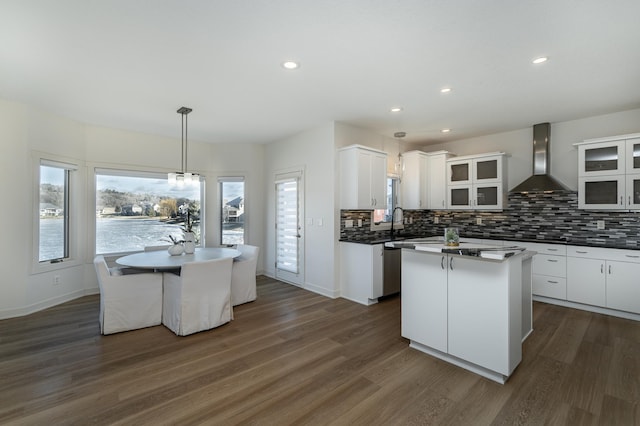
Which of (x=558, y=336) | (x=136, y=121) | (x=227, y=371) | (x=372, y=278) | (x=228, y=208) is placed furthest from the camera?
(x=228, y=208)

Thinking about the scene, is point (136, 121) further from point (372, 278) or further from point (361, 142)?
point (372, 278)

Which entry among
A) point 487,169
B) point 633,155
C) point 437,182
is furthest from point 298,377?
point 633,155

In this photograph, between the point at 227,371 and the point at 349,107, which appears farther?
the point at 349,107

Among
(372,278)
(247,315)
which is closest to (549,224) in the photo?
(372,278)

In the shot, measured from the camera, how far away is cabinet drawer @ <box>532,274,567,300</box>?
4.23m

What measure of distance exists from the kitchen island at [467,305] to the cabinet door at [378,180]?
6.20ft

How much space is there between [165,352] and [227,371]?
0.79m

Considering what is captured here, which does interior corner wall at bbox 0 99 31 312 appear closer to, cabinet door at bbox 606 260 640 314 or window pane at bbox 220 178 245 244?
window pane at bbox 220 178 245 244

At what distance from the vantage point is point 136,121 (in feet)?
15.0

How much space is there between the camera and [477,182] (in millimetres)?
5273

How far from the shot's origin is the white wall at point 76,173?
3.79 m

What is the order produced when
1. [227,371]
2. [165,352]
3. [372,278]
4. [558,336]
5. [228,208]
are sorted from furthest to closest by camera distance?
[228,208] < [372,278] < [558,336] < [165,352] < [227,371]

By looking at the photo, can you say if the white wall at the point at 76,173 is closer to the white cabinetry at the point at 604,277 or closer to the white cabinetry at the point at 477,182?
the white cabinetry at the point at 477,182

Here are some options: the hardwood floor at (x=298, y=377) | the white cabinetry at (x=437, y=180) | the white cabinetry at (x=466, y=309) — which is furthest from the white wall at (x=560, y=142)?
the white cabinetry at (x=466, y=309)
